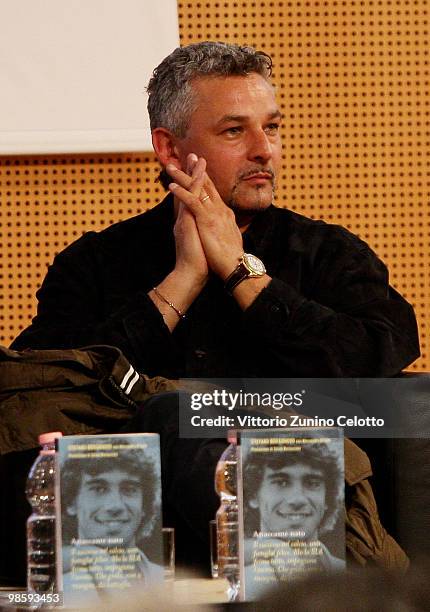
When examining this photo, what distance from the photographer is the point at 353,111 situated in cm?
346

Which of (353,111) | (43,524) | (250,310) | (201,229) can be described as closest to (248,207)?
(201,229)

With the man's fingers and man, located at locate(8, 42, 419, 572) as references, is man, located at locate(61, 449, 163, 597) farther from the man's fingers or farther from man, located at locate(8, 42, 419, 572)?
the man's fingers

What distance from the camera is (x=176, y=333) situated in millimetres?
2453

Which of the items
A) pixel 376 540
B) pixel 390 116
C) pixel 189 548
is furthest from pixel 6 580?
pixel 390 116

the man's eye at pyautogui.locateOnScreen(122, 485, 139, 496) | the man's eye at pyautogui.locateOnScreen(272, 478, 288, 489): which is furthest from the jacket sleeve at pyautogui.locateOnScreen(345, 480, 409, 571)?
the man's eye at pyautogui.locateOnScreen(122, 485, 139, 496)

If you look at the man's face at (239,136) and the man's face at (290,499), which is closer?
the man's face at (290,499)

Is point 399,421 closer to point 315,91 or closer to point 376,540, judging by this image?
point 376,540

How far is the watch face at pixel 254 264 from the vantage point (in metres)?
2.37

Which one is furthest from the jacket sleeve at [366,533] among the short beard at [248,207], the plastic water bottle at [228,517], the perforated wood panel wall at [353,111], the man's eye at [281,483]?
the perforated wood panel wall at [353,111]

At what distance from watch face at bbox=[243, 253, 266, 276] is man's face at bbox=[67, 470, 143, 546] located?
106 cm

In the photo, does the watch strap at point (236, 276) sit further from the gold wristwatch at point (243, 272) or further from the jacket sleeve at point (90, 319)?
A: the jacket sleeve at point (90, 319)

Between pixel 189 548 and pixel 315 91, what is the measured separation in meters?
2.00

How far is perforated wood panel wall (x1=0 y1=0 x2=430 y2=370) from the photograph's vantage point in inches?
135

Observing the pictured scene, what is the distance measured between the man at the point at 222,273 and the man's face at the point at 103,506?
97 centimetres
